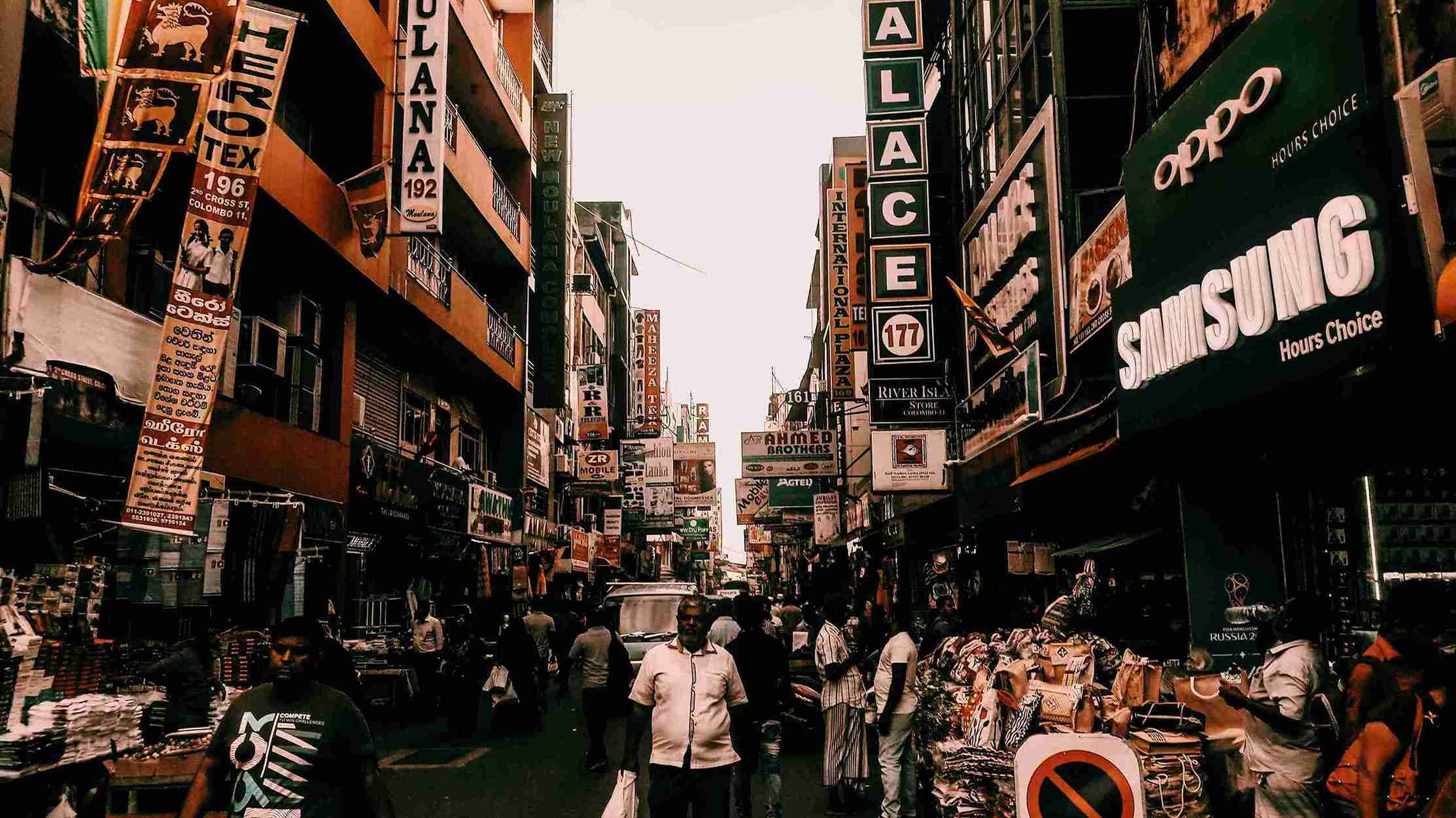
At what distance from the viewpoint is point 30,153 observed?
460 inches

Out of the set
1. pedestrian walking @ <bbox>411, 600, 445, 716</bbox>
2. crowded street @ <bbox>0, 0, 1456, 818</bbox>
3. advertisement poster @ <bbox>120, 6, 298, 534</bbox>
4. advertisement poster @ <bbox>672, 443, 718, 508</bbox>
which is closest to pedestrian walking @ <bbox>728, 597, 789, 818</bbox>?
crowded street @ <bbox>0, 0, 1456, 818</bbox>

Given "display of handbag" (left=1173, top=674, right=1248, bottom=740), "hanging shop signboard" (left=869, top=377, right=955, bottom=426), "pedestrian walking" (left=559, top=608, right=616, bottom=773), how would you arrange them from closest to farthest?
1. "display of handbag" (left=1173, top=674, right=1248, bottom=740)
2. "pedestrian walking" (left=559, top=608, right=616, bottom=773)
3. "hanging shop signboard" (left=869, top=377, right=955, bottom=426)

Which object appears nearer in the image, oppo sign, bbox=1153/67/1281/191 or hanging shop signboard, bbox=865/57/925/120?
oppo sign, bbox=1153/67/1281/191

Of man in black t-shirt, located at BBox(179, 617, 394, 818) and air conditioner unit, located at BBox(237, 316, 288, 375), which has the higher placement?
air conditioner unit, located at BBox(237, 316, 288, 375)

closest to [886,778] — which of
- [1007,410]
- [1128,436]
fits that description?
[1128,436]

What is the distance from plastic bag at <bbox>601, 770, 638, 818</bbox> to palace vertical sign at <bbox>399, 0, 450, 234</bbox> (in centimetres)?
1389

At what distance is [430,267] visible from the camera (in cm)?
2300

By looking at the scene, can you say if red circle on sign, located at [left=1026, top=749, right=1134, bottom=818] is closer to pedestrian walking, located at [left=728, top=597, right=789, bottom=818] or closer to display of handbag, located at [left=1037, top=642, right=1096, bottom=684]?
display of handbag, located at [left=1037, top=642, right=1096, bottom=684]

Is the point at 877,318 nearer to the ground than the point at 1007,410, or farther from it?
farther from it

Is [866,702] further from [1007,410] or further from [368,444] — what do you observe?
[368,444]

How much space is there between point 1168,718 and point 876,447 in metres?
15.9

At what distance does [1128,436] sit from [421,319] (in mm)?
16062

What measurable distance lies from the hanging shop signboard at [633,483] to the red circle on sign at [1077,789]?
6018 cm

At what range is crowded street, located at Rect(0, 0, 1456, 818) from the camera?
6398mm
